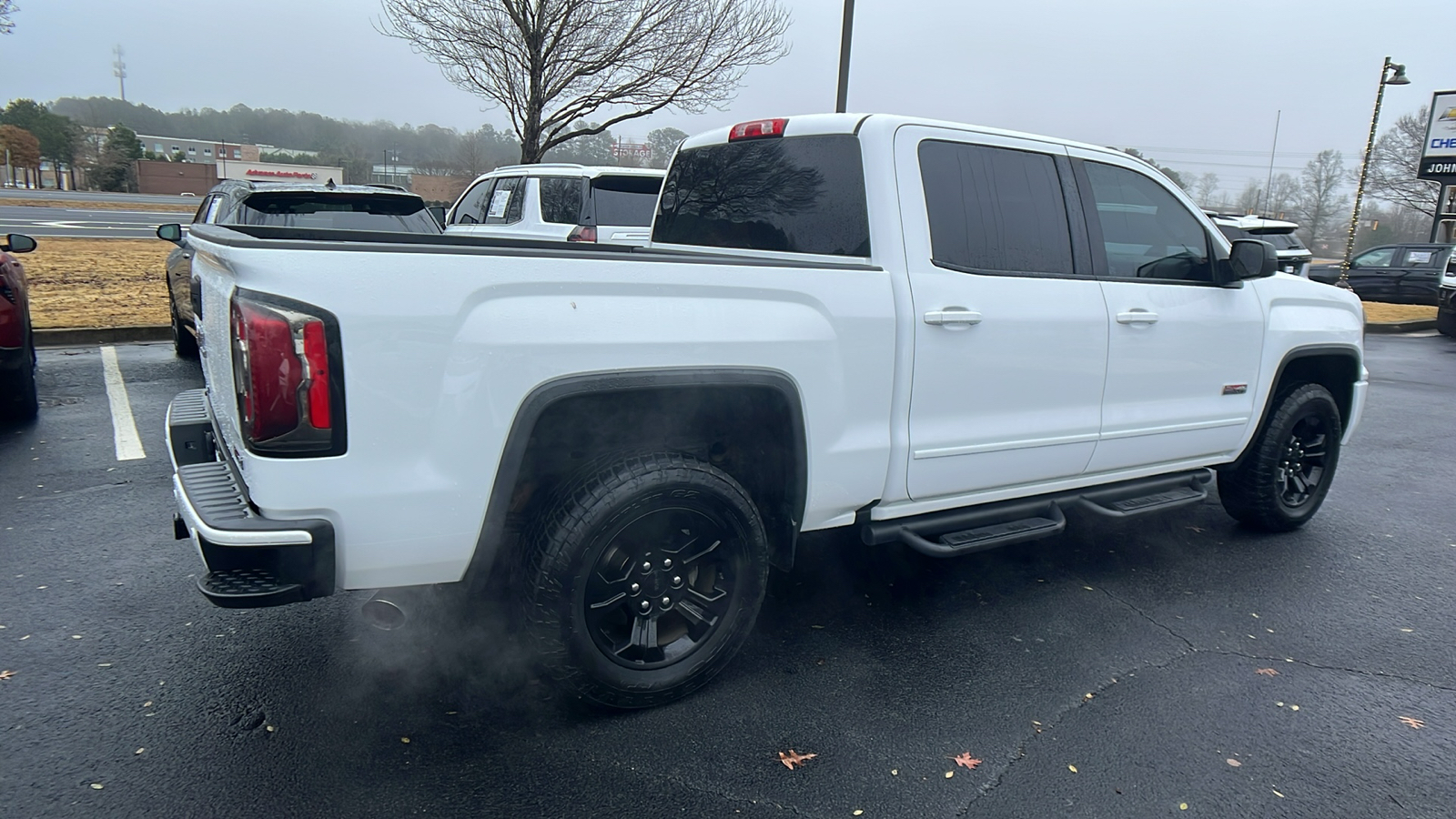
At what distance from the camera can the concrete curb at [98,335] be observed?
884 centimetres

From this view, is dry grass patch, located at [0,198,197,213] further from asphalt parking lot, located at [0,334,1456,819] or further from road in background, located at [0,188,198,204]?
asphalt parking lot, located at [0,334,1456,819]

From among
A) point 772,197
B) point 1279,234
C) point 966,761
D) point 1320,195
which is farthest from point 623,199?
point 1320,195

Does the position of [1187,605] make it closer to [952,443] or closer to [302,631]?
[952,443]

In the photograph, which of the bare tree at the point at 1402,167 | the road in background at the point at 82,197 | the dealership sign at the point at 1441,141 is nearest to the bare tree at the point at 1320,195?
the bare tree at the point at 1402,167

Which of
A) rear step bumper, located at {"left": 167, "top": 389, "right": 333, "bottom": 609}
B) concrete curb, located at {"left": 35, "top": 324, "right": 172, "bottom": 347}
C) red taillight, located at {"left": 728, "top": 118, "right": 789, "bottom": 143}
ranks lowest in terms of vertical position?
concrete curb, located at {"left": 35, "top": 324, "right": 172, "bottom": 347}

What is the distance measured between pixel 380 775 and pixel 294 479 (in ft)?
3.06

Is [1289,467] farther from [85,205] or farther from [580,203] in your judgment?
[85,205]

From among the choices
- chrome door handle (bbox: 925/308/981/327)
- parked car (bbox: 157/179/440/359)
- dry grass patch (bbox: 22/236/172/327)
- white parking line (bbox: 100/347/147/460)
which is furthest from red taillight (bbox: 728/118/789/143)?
dry grass patch (bbox: 22/236/172/327)

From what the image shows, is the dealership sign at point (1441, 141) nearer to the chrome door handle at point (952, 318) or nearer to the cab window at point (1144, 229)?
the cab window at point (1144, 229)

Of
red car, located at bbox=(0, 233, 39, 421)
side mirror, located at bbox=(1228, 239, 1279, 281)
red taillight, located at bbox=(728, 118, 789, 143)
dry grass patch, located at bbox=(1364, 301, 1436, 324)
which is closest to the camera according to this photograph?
red taillight, located at bbox=(728, 118, 789, 143)

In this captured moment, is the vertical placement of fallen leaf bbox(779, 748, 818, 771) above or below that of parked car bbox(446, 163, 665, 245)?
below

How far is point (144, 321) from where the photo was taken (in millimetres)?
9656

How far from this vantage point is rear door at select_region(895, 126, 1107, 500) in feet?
10.9

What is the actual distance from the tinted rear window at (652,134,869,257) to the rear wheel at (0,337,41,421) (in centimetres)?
452
